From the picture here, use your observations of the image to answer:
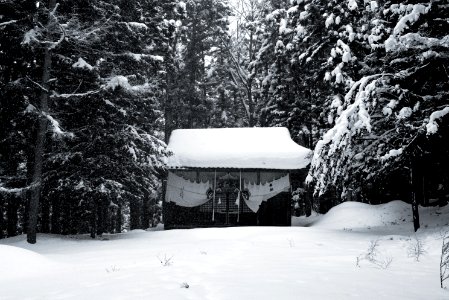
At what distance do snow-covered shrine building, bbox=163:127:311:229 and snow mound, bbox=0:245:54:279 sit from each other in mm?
11470

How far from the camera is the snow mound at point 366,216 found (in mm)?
15758

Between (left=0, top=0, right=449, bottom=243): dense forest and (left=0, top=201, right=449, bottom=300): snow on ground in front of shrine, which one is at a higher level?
(left=0, top=0, right=449, bottom=243): dense forest

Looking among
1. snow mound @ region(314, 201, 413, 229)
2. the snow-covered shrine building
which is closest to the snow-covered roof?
the snow-covered shrine building

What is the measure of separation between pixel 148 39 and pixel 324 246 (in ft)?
55.1

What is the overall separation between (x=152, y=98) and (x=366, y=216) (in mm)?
11425

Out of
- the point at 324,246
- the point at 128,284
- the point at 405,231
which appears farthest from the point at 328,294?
the point at 405,231

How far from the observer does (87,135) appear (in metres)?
15.0

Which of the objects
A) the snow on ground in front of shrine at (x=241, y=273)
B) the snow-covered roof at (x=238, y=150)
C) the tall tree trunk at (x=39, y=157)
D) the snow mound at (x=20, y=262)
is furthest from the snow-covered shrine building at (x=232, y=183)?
the snow mound at (x=20, y=262)

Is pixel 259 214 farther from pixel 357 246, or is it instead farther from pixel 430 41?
pixel 430 41

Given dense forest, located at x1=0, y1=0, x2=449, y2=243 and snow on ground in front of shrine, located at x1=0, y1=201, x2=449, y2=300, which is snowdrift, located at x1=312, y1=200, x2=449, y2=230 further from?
snow on ground in front of shrine, located at x1=0, y1=201, x2=449, y2=300

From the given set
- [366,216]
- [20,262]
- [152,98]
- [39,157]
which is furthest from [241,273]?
[152,98]

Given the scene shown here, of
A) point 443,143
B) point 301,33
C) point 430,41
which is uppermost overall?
point 301,33

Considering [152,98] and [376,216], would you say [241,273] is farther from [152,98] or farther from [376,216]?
[152,98]

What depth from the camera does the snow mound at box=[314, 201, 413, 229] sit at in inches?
620
